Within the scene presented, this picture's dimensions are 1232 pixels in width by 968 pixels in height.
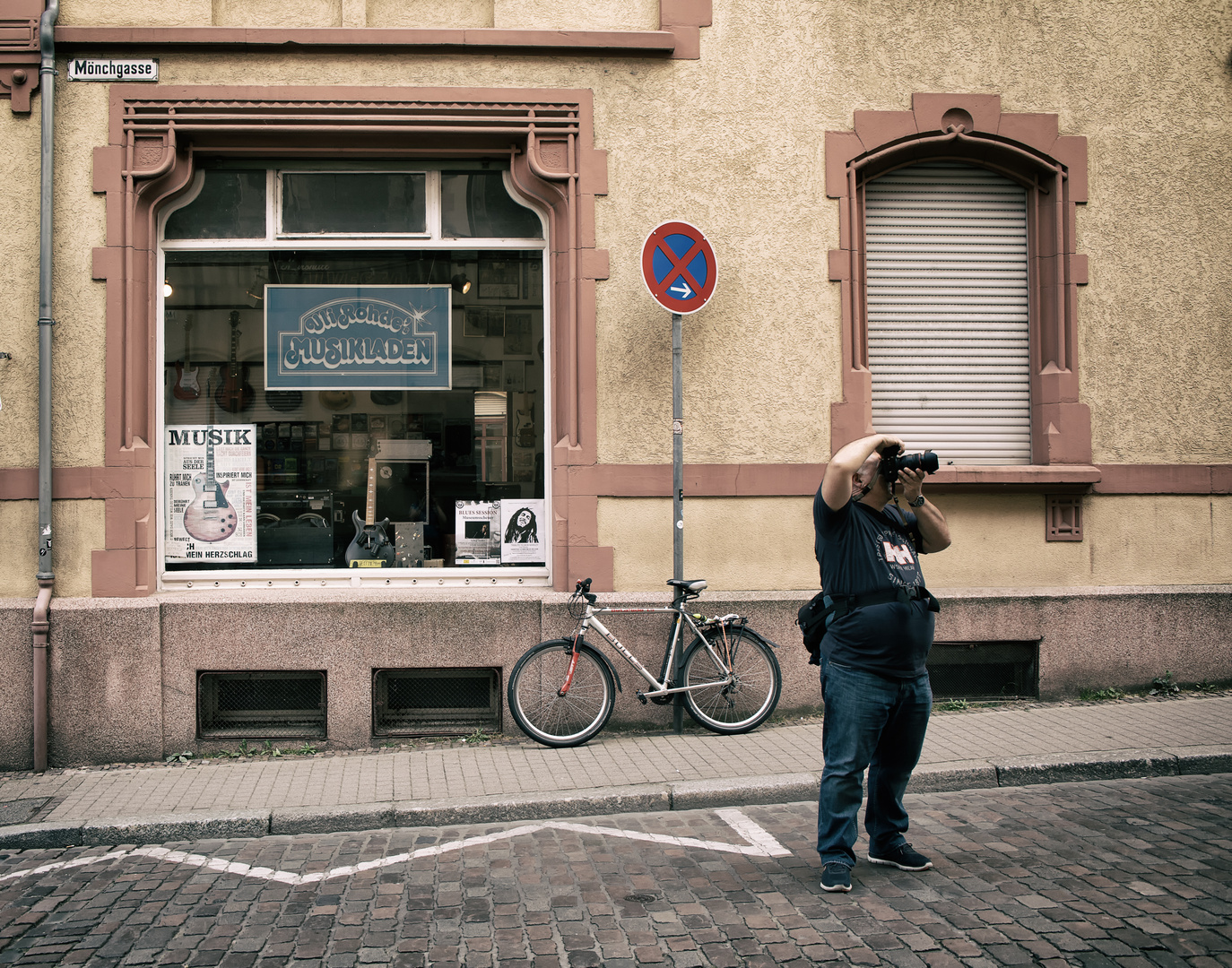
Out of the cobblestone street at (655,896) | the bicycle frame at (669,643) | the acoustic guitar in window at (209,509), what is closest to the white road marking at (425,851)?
the cobblestone street at (655,896)

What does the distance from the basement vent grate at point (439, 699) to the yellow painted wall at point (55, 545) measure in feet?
7.50

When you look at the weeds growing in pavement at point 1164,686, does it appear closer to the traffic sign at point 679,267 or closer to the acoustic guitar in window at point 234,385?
the traffic sign at point 679,267

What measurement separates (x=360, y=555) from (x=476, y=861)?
10.9ft

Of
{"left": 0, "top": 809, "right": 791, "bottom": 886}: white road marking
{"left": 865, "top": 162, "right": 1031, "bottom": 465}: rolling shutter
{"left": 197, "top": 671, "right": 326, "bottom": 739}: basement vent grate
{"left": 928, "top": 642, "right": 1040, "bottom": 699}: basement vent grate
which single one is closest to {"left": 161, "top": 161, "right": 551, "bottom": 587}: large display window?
{"left": 197, "top": 671, "right": 326, "bottom": 739}: basement vent grate

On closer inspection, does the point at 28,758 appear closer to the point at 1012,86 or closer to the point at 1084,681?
the point at 1084,681

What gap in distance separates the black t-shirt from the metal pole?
2646 millimetres

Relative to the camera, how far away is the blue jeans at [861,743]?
4277 millimetres

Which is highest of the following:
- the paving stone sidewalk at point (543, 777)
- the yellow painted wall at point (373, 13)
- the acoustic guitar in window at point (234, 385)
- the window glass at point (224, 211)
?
the yellow painted wall at point (373, 13)

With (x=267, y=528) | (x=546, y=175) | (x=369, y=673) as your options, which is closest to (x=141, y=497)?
(x=267, y=528)

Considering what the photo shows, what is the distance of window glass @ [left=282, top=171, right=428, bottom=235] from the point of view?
24.6 ft

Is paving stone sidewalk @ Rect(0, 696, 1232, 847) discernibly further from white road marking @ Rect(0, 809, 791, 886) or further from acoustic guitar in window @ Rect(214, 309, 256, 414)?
acoustic guitar in window @ Rect(214, 309, 256, 414)

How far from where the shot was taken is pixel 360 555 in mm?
7547

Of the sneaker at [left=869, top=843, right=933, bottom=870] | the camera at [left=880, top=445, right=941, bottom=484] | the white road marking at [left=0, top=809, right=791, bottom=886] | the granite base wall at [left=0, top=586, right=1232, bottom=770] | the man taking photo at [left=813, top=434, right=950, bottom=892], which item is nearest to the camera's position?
the camera at [left=880, top=445, right=941, bottom=484]

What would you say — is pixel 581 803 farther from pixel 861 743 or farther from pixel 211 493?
pixel 211 493
